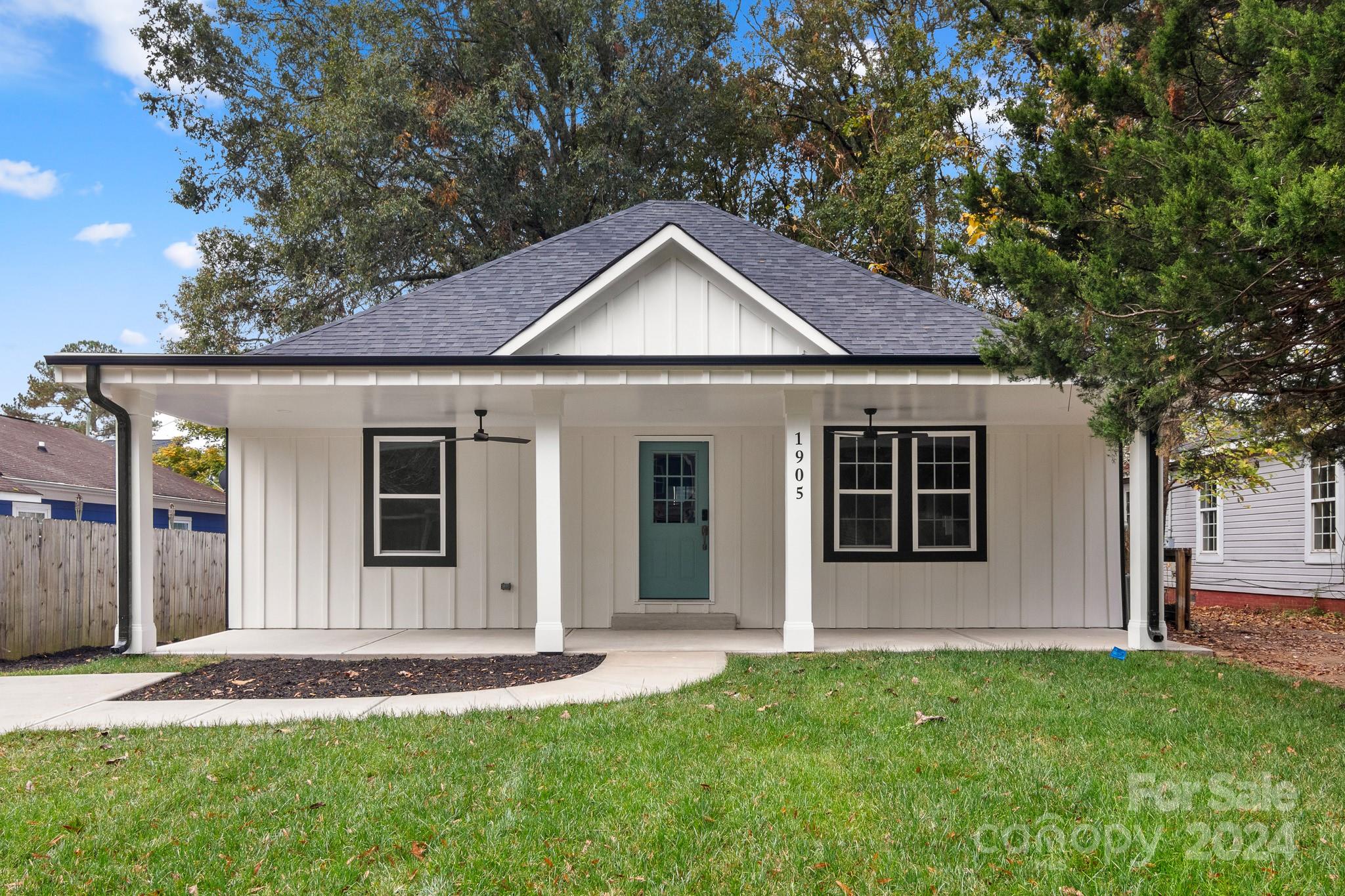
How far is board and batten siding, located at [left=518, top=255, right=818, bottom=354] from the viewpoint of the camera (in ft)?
30.7

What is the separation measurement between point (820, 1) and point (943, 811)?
815 inches

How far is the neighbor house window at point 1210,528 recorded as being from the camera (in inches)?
756

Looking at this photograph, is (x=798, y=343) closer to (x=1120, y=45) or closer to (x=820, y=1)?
(x=1120, y=45)

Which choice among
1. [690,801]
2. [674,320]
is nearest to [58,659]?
[674,320]

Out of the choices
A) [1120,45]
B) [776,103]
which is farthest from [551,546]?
[776,103]

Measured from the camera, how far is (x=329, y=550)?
36.2 ft

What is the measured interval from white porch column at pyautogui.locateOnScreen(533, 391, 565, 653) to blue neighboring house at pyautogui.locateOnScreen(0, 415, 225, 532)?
12199mm

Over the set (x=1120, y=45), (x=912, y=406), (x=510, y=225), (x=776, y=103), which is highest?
(x=776, y=103)

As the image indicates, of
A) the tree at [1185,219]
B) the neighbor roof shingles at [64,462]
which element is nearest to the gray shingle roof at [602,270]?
the tree at [1185,219]

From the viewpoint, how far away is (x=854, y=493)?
1108 cm

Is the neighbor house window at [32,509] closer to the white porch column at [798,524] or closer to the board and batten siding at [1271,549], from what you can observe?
the white porch column at [798,524]

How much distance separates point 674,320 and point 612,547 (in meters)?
3.01

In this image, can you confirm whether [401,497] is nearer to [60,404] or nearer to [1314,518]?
[1314,518]

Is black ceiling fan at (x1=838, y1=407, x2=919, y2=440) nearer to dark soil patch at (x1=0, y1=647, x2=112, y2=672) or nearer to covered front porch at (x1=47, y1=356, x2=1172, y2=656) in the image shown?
covered front porch at (x1=47, y1=356, x2=1172, y2=656)
